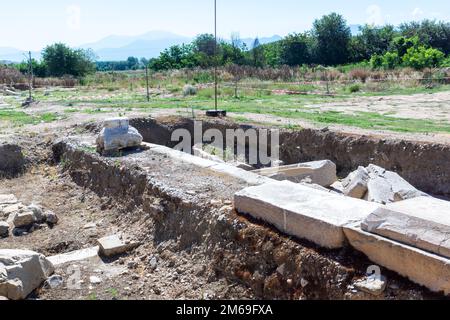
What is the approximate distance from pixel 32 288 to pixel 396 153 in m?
7.75

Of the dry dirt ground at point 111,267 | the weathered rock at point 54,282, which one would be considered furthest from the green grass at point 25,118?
the weathered rock at point 54,282

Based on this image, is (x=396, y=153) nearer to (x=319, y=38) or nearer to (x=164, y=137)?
(x=164, y=137)

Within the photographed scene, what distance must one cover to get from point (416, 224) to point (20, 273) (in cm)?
385

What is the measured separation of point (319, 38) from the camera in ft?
144

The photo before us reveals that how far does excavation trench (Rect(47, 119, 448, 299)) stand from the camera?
4.16 m

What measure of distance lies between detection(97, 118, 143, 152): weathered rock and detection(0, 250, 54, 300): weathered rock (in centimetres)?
381

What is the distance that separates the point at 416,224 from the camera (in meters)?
3.74

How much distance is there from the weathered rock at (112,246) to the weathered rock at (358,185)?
3.94 metres

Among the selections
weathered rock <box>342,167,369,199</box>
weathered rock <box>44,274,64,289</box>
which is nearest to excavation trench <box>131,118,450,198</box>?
weathered rock <box>342,167,369,199</box>

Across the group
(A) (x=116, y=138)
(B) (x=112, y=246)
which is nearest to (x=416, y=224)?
(B) (x=112, y=246)

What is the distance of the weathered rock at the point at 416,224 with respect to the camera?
3.59 meters

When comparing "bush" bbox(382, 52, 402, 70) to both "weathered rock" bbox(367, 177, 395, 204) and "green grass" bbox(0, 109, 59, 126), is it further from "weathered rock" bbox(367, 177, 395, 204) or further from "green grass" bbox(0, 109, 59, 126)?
"weathered rock" bbox(367, 177, 395, 204)

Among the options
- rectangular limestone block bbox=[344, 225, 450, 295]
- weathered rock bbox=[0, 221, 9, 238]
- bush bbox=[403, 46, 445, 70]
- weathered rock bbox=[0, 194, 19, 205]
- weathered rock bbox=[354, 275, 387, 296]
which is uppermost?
bush bbox=[403, 46, 445, 70]

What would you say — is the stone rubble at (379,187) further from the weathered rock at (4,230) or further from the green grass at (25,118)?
the green grass at (25,118)
